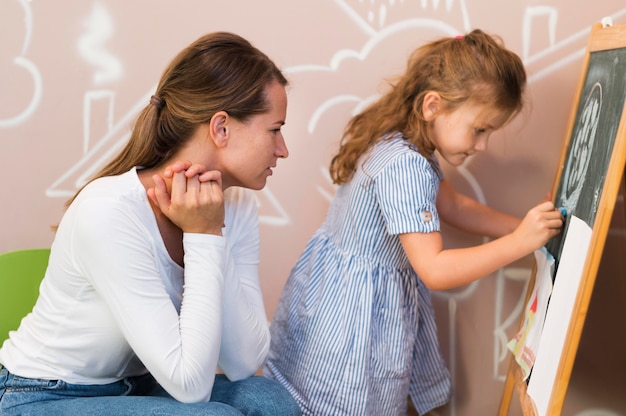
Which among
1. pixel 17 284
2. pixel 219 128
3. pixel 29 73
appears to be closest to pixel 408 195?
pixel 219 128

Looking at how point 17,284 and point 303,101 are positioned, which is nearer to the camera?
point 17,284

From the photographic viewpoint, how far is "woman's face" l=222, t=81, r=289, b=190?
121 cm

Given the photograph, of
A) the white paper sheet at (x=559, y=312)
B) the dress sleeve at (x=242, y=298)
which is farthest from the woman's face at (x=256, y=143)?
the white paper sheet at (x=559, y=312)

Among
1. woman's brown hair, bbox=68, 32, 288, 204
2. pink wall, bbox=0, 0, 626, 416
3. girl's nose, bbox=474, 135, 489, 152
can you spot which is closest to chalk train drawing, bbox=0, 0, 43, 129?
pink wall, bbox=0, 0, 626, 416

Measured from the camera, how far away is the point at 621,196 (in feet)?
Result: 5.03

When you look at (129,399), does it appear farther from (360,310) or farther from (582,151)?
(582,151)

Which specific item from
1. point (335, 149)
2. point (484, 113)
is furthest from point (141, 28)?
point (484, 113)

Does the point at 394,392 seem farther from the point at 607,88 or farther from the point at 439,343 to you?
the point at 607,88

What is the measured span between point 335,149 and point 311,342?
450mm

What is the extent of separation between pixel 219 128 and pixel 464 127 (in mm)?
459

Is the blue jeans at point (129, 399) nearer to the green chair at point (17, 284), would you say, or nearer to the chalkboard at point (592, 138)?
the green chair at point (17, 284)

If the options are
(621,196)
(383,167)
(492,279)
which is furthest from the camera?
(492,279)

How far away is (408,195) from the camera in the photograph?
1.33 metres

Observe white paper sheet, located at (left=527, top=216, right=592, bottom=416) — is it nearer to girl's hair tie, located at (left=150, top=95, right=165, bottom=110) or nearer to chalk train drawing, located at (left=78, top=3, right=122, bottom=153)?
girl's hair tie, located at (left=150, top=95, right=165, bottom=110)
